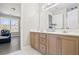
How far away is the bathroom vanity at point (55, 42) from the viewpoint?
78.3 inches

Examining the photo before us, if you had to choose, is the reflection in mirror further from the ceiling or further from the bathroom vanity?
the bathroom vanity

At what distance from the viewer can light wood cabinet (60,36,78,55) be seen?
1959mm

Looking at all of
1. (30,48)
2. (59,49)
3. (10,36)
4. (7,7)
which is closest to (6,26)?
(10,36)

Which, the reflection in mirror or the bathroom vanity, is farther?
the reflection in mirror

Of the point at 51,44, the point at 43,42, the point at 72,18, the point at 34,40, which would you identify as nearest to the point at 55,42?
the point at 51,44

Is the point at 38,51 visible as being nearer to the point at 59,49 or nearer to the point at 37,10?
the point at 59,49

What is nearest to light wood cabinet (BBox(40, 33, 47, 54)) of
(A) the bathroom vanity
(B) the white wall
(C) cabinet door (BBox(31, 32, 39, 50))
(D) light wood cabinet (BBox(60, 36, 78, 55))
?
(A) the bathroom vanity

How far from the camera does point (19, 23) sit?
2268mm

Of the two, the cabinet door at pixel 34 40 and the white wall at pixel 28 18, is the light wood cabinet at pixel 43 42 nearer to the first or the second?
the cabinet door at pixel 34 40

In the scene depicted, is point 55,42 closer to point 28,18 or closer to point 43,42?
point 43,42

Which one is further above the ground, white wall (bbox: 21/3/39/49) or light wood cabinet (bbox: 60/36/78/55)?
white wall (bbox: 21/3/39/49)

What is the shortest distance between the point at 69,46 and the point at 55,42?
325mm

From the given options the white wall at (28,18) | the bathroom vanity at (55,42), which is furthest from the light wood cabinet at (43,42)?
the white wall at (28,18)

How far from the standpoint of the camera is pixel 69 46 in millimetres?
2051
